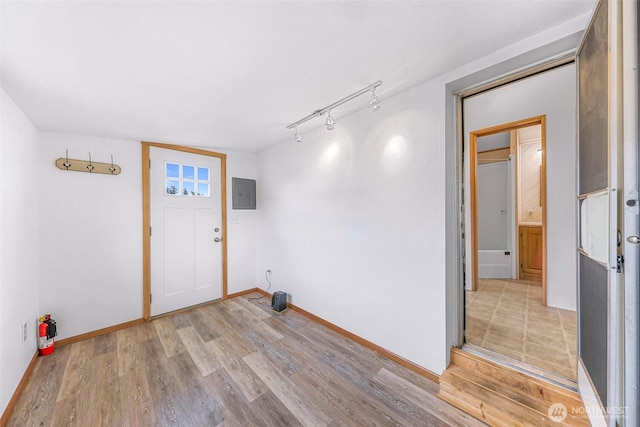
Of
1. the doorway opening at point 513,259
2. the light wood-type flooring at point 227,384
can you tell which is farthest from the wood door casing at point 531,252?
the light wood-type flooring at point 227,384

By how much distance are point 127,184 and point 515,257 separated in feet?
18.4

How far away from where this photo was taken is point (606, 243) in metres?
0.92

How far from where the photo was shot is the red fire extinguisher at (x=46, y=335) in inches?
85.9

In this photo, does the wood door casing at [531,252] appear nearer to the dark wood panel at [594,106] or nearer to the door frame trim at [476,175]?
the door frame trim at [476,175]

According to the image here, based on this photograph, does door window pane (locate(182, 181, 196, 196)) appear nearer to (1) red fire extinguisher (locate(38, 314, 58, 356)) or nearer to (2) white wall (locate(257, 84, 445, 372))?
(2) white wall (locate(257, 84, 445, 372))

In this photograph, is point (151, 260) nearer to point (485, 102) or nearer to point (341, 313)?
point (341, 313)

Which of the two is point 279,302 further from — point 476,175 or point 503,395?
point 476,175

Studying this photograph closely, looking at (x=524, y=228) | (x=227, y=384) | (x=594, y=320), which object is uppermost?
(x=524, y=228)

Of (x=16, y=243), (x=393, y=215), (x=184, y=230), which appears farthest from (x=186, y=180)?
(x=393, y=215)

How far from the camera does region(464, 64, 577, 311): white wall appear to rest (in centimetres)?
254

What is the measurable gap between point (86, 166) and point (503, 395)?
4249 mm

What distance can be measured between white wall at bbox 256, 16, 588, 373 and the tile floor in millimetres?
512

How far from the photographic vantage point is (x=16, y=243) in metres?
1.78

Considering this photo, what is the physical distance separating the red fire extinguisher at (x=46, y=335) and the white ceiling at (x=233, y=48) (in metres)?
1.93
